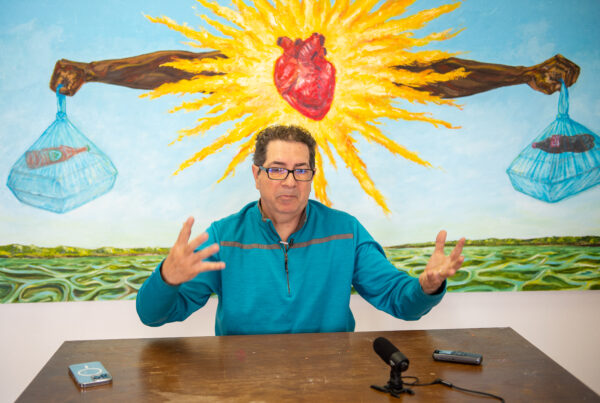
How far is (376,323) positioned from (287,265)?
1.01m

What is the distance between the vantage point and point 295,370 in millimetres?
1395

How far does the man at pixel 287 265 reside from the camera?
71.9 inches

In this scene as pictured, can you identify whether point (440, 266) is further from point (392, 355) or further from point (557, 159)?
point (557, 159)

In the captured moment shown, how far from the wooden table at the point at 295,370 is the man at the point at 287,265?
183 mm

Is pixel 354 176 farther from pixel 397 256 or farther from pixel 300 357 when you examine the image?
pixel 300 357

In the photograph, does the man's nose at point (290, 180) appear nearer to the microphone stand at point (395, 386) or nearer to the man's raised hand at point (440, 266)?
the man's raised hand at point (440, 266)

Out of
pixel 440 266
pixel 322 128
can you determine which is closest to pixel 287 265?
pixel 440 266

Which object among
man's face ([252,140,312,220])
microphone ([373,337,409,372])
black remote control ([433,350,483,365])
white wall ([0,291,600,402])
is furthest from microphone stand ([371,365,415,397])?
white wall ([0,291,600,402])

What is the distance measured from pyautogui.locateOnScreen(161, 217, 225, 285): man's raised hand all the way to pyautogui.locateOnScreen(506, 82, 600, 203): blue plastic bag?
1885mm

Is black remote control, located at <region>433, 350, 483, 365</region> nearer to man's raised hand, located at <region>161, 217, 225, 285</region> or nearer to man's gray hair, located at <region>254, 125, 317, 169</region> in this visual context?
man's raised hand, located at <region>161, 217, 225, 285</region>

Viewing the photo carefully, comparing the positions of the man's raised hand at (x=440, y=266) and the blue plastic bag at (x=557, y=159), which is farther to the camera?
the blue plastic bag at (x=557, y=159)

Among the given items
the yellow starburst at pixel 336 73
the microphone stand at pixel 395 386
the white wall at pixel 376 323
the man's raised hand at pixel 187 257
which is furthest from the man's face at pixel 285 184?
the white wall at pixel 376 323

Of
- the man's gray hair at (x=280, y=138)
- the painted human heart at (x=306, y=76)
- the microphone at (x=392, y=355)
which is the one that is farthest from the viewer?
the painted human heart at (x=306, y=76)

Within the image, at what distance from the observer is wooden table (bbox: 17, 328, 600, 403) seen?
1256mm
